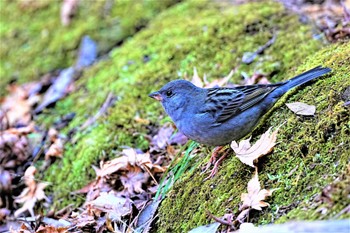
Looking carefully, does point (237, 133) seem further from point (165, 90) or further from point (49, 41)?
point (49, 41)

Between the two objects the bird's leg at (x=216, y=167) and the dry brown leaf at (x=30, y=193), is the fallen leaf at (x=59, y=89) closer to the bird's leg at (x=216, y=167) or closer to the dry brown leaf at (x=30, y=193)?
the dry brown leaf at (x=30, y=193)

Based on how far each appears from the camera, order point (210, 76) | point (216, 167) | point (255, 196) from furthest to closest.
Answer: point (210, 76) → point (216, 167) → point (255, 196)

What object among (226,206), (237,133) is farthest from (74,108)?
(226,206)

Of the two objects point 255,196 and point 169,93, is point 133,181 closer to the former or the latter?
point 169,93

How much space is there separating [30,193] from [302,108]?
3.07m

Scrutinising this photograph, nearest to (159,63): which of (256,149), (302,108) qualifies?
(302,108)

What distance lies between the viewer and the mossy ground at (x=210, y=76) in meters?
3.42

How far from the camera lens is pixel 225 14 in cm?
668

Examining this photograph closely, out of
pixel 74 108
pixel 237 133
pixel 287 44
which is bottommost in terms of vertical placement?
pixel 74 108

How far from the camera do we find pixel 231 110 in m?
4.12

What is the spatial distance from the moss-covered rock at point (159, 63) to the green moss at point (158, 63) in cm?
1

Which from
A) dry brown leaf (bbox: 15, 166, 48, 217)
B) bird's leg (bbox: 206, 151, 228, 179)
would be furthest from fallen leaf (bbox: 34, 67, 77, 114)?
bird's leg (bbox: 206, 151, 228, 179)

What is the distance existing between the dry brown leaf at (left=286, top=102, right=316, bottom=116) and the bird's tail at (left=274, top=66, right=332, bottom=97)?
0.17 meters

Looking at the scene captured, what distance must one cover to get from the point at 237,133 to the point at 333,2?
12.3 ft
